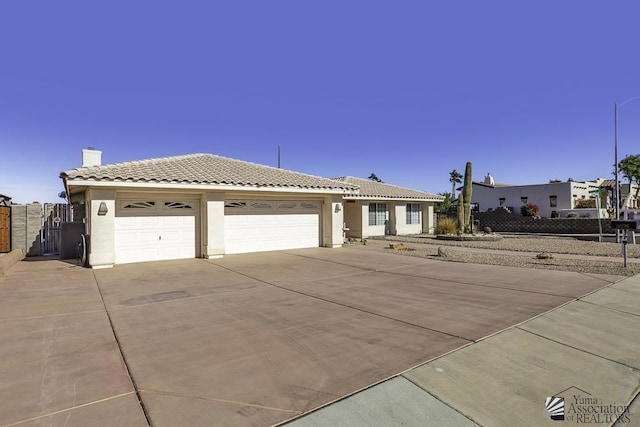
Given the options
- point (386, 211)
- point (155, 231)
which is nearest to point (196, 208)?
point (155, 231)

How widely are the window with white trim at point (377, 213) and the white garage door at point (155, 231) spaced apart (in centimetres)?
1335

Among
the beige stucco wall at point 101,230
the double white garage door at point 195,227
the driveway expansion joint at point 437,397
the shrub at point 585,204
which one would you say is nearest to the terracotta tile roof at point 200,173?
the beige stucco wall at point 101,230

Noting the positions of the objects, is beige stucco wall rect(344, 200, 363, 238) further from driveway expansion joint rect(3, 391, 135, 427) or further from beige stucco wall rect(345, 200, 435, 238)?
driveway expansion joint rect(3, 391, 135, 427)

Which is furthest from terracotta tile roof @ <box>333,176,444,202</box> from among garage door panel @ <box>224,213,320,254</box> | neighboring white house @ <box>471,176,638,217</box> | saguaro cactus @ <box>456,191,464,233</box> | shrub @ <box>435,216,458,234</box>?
neighboring white house @ <box>471,176,638,217</box>

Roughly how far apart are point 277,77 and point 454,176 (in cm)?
5735

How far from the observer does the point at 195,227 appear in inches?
535

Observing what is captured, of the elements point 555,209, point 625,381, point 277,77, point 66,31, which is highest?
point 277,77

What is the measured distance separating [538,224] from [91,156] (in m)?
33.5

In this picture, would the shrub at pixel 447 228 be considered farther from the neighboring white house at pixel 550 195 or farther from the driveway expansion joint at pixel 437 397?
the driveway expansion joint at pixel 437 397

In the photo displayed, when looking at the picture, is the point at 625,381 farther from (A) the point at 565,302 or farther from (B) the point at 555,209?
(B) the point at 555,209

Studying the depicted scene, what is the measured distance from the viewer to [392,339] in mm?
4637

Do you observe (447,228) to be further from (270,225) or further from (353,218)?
(270,225)

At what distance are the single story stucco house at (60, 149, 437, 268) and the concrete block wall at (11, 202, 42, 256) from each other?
158 cm

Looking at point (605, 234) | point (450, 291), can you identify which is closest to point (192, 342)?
point (450, 291)
